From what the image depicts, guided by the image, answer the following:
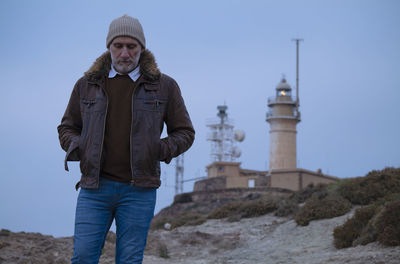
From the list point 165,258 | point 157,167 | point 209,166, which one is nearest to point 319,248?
point 165,258

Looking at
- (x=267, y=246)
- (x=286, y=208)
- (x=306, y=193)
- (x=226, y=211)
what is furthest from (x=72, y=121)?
(x=306, y=193)

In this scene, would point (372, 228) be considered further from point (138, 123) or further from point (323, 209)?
point (138, 123)

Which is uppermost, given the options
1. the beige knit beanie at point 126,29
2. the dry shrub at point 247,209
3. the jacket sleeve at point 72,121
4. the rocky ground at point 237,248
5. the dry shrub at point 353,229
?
the beige knit beanie at point 126,29

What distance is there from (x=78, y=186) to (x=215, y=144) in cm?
4802

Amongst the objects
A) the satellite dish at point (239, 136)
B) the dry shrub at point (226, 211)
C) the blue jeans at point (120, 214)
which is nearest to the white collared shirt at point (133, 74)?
the blue jeans at point (120, 214)

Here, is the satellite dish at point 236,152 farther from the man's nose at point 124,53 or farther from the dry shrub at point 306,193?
the man's nose at point 124,53

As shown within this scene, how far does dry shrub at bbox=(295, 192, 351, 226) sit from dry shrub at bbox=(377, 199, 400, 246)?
155 inches

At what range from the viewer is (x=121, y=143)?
142 inches

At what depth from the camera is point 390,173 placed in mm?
16328

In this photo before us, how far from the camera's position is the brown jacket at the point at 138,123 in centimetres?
355

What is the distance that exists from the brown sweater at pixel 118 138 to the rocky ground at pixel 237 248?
6.12 m

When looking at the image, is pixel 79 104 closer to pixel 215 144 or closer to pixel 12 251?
pixel 12 251

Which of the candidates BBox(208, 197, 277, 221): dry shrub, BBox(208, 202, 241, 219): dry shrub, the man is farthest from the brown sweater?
BBox(208, 202, 241, 219): dry shrub

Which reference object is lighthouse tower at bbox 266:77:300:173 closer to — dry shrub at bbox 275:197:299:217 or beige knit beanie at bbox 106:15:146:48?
dry shrub at bbox 275:197:299:217
